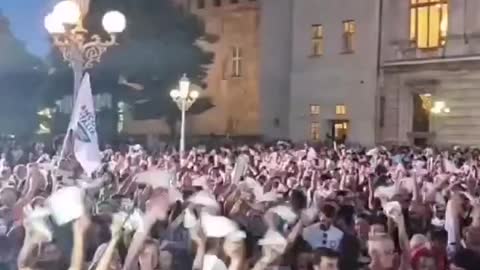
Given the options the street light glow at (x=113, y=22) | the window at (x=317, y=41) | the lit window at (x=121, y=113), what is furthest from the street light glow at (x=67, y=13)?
the window at (x=317, y=41)

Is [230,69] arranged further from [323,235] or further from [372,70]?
[323,235]

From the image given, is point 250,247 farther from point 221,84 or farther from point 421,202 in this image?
point 221,84

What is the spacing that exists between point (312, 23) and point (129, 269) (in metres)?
2.06

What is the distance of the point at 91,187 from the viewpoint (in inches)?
138

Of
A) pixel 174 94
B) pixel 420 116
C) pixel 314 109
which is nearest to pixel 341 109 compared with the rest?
pixel 314 109

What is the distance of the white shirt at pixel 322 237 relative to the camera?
10.5 ft

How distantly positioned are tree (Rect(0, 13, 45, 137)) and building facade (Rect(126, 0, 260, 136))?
0.51m

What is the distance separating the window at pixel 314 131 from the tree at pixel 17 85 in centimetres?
110

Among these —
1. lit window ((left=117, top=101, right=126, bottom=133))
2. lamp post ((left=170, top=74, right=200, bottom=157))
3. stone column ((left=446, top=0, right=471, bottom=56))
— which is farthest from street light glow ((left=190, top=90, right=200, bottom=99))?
stone column ((left=446, top=0, right=471, bottom=56))

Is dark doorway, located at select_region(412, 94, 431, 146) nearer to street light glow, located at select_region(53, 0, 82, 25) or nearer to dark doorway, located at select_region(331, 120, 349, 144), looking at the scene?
dark doorway, located at select_region(331, 120, 349, 144)

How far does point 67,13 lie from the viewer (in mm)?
4168

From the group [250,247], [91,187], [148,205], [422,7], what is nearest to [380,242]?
[250,247]

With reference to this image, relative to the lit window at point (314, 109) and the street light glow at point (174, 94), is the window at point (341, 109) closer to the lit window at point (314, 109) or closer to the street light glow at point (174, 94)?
the lit window at point (314, 109)

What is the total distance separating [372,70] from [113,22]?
107 centimetres
